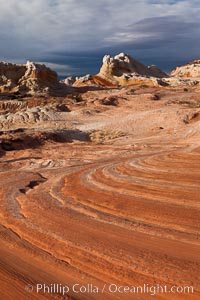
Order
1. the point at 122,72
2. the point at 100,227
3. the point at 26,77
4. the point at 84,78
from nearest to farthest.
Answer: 1. the point at 100,227
2. the point at 26,77
3. the point at 84,78
4. the point at 122,72

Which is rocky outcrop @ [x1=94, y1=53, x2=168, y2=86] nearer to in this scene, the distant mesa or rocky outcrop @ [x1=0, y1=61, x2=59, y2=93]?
the distant mesa

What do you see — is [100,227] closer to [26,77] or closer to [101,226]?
[101,226]

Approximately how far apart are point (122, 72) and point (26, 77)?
1485 cm

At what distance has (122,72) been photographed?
191 ft

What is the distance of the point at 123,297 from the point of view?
4.58 meters

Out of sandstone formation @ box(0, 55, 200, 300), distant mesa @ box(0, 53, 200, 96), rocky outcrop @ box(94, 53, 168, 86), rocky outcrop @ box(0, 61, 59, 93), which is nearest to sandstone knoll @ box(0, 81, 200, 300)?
sandstone formation @ box(0, 55, 200, 300)

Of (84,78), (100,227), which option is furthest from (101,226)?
(84,78)

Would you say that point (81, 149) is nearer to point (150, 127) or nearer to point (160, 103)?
point (150, 127)

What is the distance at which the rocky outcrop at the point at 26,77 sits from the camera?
47000 millimetres

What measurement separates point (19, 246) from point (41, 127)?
800 inches

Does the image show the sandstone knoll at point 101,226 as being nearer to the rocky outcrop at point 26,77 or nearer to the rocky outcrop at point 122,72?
the rocky outcrop at point 26,77

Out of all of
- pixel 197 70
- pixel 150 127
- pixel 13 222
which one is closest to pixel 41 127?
pixel 150 127

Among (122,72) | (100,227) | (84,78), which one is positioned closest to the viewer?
(100,227)

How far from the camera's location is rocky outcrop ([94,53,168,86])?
52.6 metres
